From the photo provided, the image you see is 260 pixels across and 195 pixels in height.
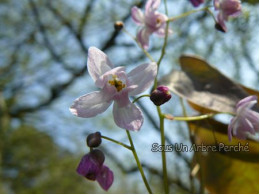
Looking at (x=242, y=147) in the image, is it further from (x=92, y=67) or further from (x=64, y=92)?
(x=64, y=92)

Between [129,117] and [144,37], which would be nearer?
[129,117]

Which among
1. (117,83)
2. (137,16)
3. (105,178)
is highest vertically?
(137,16)

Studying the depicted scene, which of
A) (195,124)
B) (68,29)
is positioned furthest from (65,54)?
(195,124)

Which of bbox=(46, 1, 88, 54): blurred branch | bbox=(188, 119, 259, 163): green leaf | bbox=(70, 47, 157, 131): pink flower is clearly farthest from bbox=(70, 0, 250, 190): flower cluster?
bbox=(46, 1, 88, 54): blurred branch

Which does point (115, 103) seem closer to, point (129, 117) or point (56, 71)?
point (129, 117)

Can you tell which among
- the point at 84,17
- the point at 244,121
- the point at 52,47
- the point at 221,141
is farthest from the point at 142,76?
the point at 52,47

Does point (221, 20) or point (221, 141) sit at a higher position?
point (221, 20)

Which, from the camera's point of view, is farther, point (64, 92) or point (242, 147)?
point (64, 92)
